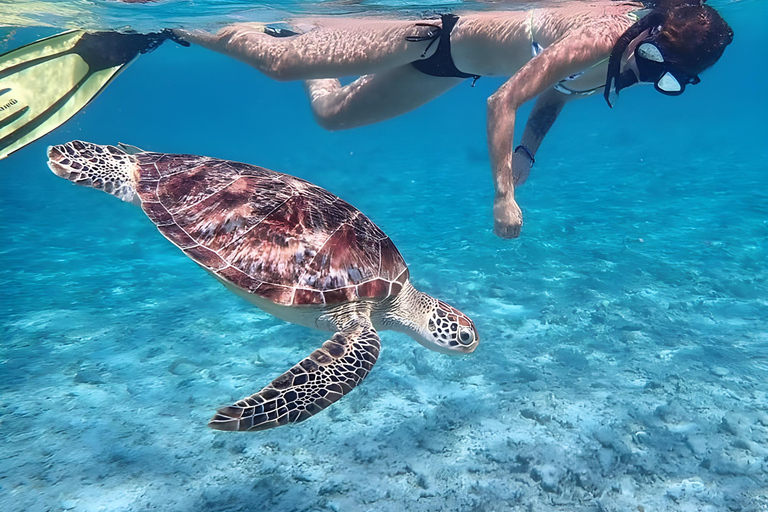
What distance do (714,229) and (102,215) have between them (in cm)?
1434

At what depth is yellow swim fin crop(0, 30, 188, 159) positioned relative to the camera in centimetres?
418

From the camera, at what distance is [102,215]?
36.6 feet

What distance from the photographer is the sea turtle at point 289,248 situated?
9.30ft

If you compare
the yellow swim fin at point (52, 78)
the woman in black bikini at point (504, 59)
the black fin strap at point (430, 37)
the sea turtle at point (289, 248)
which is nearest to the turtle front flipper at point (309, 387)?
the sea turtle at point (289, 248)

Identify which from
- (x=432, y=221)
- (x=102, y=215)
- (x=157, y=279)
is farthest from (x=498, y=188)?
(x=102, y=215)

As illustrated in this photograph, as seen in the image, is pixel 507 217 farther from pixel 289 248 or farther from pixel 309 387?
pixel 309 387

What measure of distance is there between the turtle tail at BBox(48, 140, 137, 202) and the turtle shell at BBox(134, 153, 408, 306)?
0.37ft

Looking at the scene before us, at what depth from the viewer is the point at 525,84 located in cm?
286

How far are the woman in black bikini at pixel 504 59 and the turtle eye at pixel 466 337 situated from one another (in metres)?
0.89

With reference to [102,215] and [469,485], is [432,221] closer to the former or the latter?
[469,485]

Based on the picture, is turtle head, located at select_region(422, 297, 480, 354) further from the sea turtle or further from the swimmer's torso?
the swimmer's torso

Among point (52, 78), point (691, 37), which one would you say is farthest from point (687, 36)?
point (52, 78)

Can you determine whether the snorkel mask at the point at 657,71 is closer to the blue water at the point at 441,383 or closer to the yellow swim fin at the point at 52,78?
the blue water at the point at 441,383

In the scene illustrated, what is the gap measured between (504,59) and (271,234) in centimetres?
291
